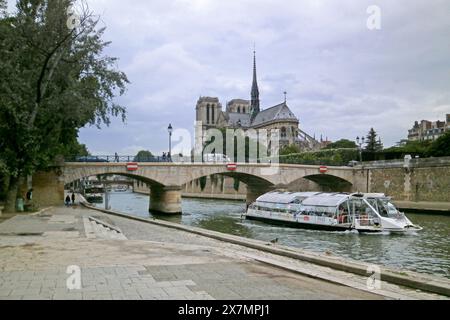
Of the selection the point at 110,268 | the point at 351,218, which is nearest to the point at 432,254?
the point at 351,218

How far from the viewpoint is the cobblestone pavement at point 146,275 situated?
729 cm

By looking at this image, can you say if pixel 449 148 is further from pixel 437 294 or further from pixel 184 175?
pixel 437 294

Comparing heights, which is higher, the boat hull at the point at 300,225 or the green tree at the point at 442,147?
the green tree at the point at 442,147

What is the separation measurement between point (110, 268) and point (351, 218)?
26.7m

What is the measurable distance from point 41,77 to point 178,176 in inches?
1123

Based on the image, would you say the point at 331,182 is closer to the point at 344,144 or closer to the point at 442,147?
the point at 442,147

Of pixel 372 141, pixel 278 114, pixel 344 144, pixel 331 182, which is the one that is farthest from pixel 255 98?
pixel 331 182

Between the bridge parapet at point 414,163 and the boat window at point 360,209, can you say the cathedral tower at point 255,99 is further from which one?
the boat window at point 360,209

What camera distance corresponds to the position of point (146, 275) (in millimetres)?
8750

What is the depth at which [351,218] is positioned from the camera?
33.2 meters

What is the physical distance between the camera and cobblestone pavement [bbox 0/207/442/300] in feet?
23.9

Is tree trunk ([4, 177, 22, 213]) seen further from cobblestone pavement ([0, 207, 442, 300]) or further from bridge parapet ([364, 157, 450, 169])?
bridge parapet ([364, 157, 450, 169])

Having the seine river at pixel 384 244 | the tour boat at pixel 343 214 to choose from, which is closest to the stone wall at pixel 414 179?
the seine river at pixel 384 244

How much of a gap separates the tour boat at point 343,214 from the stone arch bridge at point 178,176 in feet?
52.1
